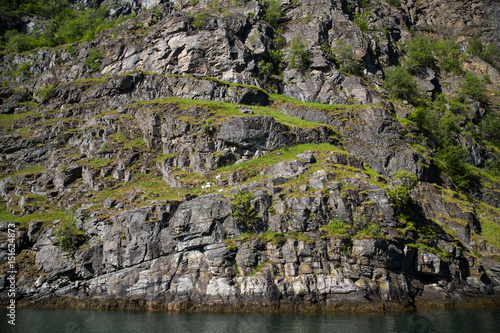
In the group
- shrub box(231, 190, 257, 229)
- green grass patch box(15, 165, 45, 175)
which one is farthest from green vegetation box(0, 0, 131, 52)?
shrub box(231, 190, 257, 229)

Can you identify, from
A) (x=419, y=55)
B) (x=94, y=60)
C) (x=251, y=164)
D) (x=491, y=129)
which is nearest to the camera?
(x=251, y=164)

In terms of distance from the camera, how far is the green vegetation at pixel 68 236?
30672 millimetres

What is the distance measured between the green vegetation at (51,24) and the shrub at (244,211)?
7016cm

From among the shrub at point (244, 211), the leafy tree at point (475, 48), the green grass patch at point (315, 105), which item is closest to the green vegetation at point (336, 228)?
the shrub at point (244, 211)

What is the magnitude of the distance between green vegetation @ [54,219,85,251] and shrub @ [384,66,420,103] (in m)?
58.5

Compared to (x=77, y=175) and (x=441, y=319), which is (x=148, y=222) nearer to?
(x=77, y=175)

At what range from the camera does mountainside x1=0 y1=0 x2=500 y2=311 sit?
89.8 feet

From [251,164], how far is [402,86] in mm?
39298

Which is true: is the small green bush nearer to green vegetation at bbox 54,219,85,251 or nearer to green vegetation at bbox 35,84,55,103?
green vegetation at bbox 54,219,85,251

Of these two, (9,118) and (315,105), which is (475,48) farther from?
(9,118)

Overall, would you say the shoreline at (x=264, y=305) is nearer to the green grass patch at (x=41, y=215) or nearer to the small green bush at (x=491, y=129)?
the green grass patch at (x=41, y=215)

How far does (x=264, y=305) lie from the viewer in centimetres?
2522

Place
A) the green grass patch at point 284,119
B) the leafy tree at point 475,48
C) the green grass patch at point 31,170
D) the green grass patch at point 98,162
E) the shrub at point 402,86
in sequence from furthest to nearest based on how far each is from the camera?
the leafy tree at point 475,48 → the shrub at point 402,86 → the green grass patch at point 284,119 → the green grass patch at point 31,170 → the green grass patch at point 98,162

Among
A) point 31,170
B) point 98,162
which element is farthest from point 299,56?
point 31,170
